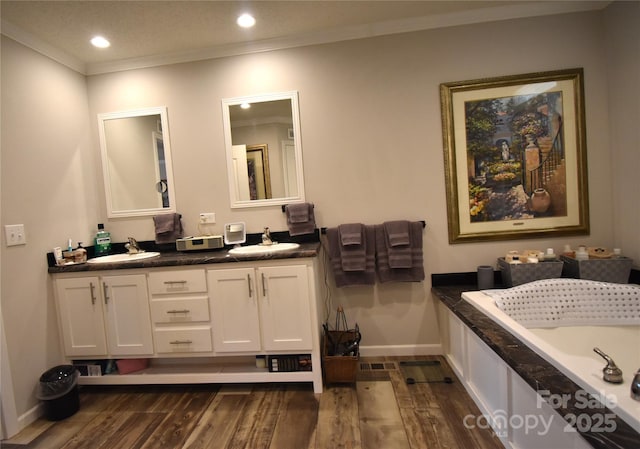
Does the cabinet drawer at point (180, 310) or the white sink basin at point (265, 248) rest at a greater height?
the white sink basin at point (265, 248)

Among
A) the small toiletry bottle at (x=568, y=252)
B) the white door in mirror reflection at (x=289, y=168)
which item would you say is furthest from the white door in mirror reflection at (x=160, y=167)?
the small toiletry bottle at (x=568, y=252)

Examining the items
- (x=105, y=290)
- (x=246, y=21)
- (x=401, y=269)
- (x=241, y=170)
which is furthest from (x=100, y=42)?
Answer: (x=401, y=269)

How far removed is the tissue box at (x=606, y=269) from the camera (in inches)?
75.7

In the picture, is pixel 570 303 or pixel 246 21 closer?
pixel 570 303

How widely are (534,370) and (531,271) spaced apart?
1046 millimetres

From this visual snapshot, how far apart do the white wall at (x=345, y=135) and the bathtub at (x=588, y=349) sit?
23.5 inches

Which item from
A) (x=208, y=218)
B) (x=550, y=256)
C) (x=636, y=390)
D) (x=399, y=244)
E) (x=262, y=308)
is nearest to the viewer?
(x=636, y=390)

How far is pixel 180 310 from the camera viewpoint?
1.96m

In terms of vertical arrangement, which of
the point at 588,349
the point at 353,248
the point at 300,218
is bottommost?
the point at 588,349

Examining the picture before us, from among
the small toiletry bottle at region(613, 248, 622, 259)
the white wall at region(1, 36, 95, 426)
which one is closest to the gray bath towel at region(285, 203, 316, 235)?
the white wall at region(1, 36, 95, 426)

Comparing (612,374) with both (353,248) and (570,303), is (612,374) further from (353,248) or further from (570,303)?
(353,248)

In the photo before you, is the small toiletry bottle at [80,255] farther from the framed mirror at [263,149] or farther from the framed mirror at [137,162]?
the framed mirror at [263,149]

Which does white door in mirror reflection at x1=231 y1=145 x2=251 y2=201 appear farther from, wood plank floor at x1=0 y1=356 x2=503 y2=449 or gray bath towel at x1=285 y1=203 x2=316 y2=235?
wood plank floor at x1=0 y1=356 x2=503 y2=449

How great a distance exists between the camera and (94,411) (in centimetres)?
188
